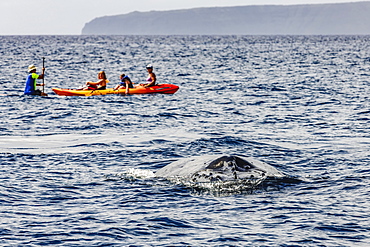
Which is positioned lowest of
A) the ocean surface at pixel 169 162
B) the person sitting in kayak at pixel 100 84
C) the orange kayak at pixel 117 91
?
the ocean surface at pixel 169 162

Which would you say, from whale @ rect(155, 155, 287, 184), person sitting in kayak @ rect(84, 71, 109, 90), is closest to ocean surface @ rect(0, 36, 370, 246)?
whale @ rect(155, 155, 287, 184)

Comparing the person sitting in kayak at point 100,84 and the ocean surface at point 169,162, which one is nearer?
the ocean surface at point 169,162

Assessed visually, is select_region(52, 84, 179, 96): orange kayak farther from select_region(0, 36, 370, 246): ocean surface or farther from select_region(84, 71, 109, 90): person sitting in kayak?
select_region(0, 36, 370, 246): ocean surface

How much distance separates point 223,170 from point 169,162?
3.20 meters

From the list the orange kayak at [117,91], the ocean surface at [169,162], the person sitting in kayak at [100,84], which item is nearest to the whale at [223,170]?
the ocean surface at [169,162]

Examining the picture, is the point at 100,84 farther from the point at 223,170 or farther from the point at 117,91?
the point at 223,170

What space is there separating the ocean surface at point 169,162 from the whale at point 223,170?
27 cm

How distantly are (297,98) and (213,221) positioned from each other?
63.1 ft

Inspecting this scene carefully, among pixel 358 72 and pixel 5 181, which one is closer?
pixel 5 181

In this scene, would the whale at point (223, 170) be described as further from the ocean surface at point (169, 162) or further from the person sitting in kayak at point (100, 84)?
the person sitting in kayak at point (100, 84)

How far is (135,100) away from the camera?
27281mm

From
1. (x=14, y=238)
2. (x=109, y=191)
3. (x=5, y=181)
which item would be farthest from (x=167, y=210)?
(x=5, y=181)

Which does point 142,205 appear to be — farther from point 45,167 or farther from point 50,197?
point 45,167

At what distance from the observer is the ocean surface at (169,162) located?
357 inches
